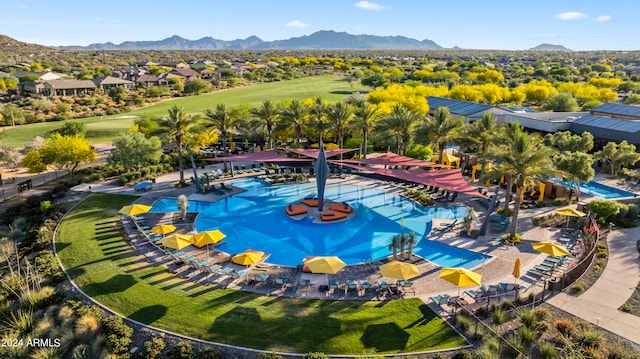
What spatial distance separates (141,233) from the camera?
90.9 feet

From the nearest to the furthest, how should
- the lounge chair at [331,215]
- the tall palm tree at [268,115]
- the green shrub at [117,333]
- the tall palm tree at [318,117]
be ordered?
the green shrub at [117,333] < the lounge chair at [331,215] < the tall palm tree at [318,117] < the tall palm tree at [268,115]

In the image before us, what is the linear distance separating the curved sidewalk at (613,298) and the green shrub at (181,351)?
16999 mm

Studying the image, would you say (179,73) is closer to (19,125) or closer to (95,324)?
(19,125)

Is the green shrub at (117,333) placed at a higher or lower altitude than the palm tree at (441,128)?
lower

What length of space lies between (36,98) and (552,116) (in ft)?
339

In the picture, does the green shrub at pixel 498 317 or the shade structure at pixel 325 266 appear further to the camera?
the shade structure at pixel 325 266

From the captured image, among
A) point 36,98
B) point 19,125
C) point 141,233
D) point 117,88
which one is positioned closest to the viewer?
point 141,233

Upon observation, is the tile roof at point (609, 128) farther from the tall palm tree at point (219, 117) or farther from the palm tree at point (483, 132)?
the tall palm tree at point (219, 117)

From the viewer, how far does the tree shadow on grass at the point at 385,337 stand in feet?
55.2

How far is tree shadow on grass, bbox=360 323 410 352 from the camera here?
55.2 ft

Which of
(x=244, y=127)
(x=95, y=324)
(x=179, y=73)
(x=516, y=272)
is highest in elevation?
(x=179, y=73)

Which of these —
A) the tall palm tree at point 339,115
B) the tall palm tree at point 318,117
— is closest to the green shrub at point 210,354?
the tall palm tree at point 318,117

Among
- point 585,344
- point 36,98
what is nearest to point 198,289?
point 585,344

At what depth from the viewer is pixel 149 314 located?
18.9 m
